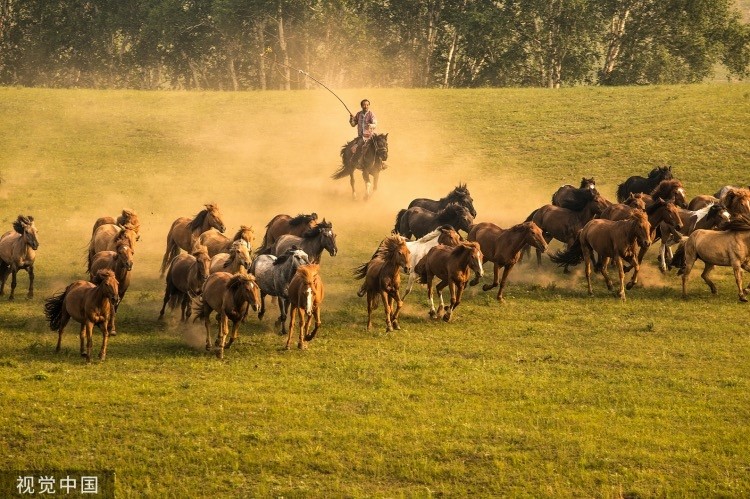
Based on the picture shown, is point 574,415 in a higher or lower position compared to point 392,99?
lower

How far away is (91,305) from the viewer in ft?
66.3

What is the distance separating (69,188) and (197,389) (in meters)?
27.5

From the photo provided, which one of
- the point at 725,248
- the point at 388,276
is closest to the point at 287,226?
the point at 388,276

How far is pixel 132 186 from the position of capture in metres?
44.4

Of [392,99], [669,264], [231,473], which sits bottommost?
[231,473]

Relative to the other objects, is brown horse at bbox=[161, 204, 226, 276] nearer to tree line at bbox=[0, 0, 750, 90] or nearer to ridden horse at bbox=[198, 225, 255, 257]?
ridden horse at bbox=[198, 225, 255, 257]

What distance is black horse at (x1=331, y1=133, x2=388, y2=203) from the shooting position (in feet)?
128

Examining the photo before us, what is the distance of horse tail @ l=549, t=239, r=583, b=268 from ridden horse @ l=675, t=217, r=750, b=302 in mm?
2955

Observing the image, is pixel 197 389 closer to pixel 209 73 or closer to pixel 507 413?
pixel 507 413

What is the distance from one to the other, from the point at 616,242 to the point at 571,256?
2149 millimetres

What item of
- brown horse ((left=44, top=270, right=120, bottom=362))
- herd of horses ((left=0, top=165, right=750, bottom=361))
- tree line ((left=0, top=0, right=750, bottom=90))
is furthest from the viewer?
tree line ((left=0, top=0, right=750, bottom=90))

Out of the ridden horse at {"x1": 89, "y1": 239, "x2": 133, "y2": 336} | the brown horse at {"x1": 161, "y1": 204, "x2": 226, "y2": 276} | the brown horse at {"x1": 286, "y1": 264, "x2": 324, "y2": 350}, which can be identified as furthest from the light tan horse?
the brown horse at {"x1": 161, "y1": 204, "x2": 226, "y2": 276}

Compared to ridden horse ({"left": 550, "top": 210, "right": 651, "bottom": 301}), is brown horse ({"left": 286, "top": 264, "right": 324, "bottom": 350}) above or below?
below

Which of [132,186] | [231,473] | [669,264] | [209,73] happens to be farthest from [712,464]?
[209,73]
